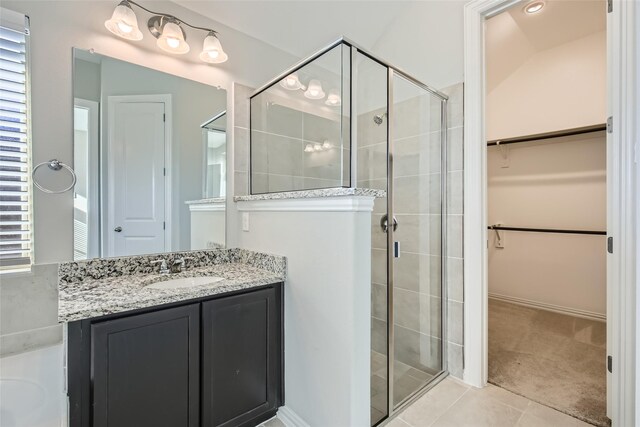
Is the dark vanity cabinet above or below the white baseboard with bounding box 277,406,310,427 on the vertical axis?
above

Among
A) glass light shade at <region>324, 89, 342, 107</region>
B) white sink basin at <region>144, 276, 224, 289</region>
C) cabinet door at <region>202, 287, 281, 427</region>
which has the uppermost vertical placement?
glass light shade at <region>324, 89, 342, 107</region>

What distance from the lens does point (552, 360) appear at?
88.0 inches

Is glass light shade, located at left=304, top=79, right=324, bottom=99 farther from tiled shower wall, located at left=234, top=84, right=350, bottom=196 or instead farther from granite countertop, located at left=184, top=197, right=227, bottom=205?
granite countertop, located at left=184, top=197, right=227, bottom=205

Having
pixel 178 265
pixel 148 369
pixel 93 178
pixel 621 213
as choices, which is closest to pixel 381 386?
pixel 148 369

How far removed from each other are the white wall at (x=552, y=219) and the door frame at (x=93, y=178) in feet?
12.7

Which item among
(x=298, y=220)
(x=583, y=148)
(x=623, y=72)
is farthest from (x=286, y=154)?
(x=583, y=148)

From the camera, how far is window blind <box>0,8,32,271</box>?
52.4 inches

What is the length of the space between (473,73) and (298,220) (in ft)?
4.79

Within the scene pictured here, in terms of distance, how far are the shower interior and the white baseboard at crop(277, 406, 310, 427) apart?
1.83 feet

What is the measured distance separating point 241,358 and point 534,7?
130 inches

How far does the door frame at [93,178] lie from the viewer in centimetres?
153

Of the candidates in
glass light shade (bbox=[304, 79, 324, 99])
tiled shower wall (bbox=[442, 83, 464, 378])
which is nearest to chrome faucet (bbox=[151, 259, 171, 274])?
glass light shade (bbox=[304, 79, 324, 99])

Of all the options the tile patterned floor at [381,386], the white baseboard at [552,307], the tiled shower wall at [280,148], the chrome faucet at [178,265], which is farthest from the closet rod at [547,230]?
the chrome faucet at [178,265]

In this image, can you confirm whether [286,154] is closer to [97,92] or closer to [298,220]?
[298,220]
